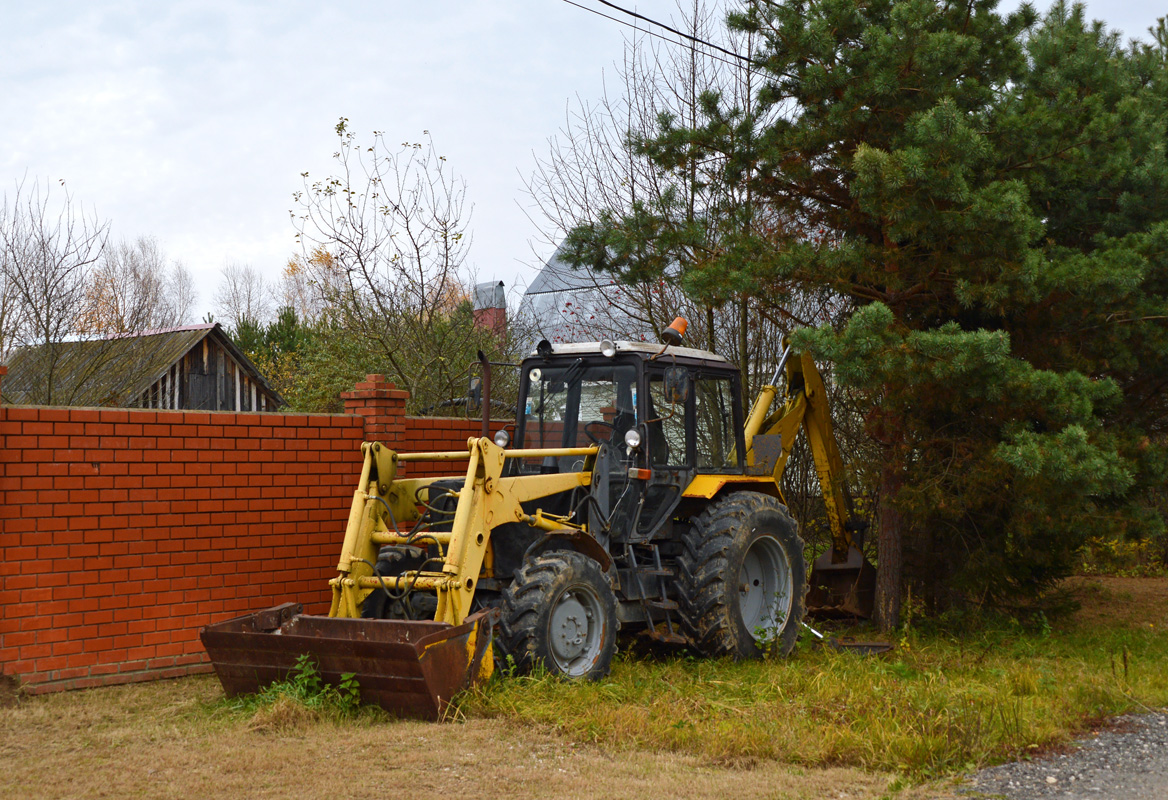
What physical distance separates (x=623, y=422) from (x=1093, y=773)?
3.68m

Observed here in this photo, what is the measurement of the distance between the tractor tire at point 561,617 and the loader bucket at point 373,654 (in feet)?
0.64

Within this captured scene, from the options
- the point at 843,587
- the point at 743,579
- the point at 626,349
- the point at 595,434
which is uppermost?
the point at 626,349

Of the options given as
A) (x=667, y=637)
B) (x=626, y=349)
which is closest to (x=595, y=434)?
(x=626, y=349)

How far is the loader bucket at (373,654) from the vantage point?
562cm

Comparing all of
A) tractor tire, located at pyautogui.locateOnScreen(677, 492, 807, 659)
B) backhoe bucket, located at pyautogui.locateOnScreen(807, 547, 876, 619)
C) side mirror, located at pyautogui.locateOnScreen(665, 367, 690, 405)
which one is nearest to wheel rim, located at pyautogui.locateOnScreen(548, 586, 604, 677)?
tractor tire, located at pyautogui.locateOnScreen(677, 492, 807, 659)

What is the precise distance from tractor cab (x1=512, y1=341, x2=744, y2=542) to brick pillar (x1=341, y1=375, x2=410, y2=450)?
1442mm

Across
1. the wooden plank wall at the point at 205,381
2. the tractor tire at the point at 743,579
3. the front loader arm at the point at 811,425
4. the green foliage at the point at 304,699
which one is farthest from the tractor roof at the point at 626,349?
the wooden plank wall at the point at 205,381

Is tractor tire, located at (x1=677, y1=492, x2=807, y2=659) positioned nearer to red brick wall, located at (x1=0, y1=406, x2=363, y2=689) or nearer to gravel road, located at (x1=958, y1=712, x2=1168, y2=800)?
gravel road, located at (x1=958, y1=712, x2=1168, y2=800)

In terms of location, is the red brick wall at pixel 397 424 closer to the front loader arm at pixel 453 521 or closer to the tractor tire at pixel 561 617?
the front loader arm at pixel 453 521

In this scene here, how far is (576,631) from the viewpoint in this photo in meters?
6.52

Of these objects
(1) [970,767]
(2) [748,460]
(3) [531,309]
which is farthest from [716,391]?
(3) [531,309]

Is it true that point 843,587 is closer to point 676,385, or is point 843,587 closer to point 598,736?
point 676,385

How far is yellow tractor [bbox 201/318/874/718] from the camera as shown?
6012 millimetres

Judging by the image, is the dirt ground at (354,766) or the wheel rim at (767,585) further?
the wheel rim at (767,585)
